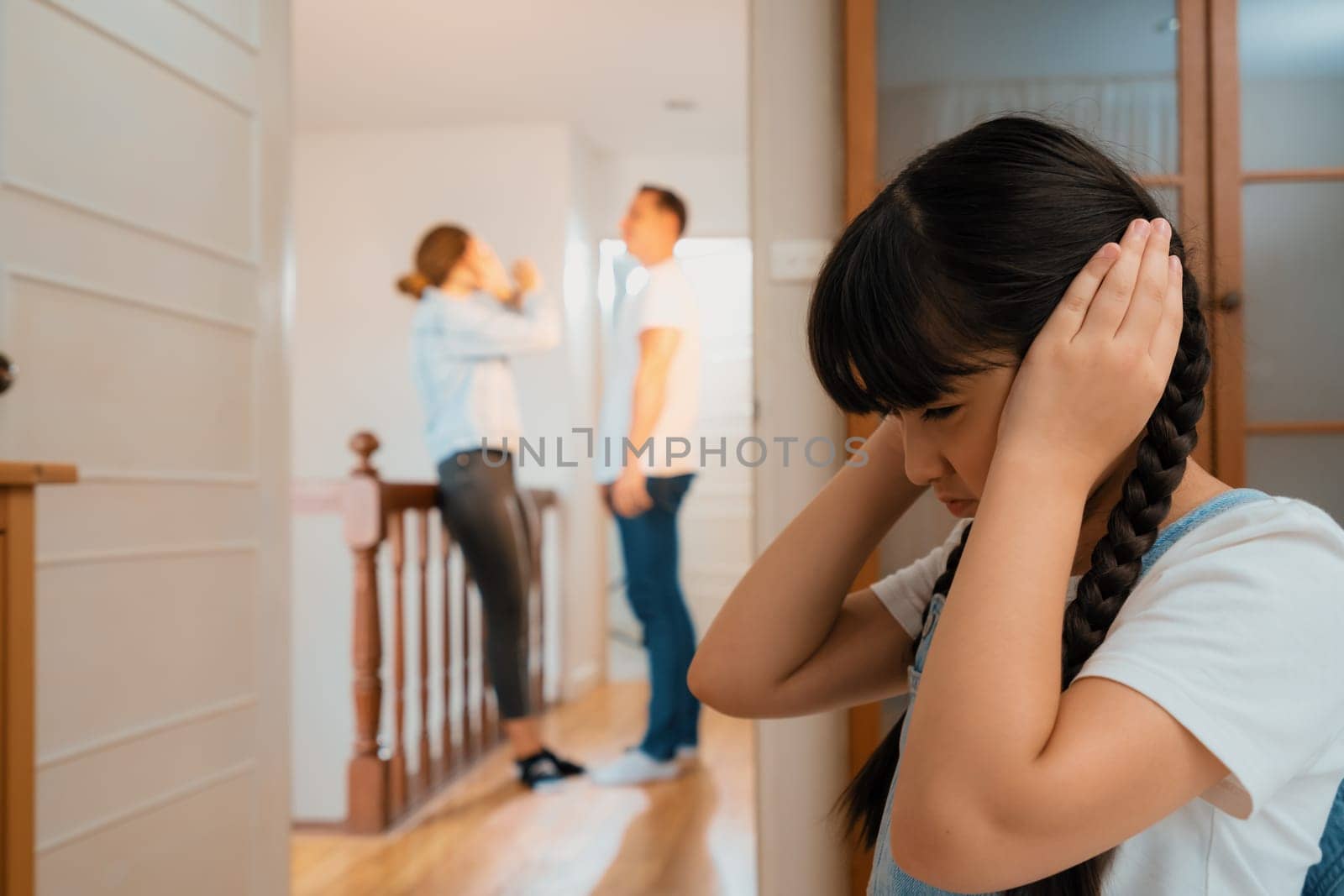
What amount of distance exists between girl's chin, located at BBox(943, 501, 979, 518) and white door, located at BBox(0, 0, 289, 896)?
1333 millimetres

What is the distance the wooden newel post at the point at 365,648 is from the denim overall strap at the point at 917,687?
8.14 ft

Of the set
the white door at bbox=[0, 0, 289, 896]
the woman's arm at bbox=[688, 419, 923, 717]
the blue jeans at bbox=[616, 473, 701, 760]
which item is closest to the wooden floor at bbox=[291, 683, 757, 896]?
the blue jeans at bbox=[616, 473, 701, 760]

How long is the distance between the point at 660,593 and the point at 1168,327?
9.67 feet

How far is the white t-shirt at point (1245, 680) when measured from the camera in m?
0.54

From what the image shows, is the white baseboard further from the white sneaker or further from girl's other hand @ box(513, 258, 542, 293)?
girl's other hand @ box(513, 258, 542, 293)

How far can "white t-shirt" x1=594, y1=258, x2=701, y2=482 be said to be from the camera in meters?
3.42

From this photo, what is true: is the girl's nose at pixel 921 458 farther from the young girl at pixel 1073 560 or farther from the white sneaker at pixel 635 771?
the white sneaker at pixel 635 771

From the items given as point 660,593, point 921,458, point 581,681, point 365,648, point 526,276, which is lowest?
point 581,681

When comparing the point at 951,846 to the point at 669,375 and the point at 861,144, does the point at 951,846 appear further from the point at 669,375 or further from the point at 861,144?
the point at 669,375

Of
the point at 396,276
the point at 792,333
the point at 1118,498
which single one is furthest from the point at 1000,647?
the point at 396,276

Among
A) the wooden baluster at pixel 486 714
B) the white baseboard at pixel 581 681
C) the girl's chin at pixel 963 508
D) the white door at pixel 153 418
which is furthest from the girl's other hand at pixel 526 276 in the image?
the girl's chin at pixel 963 508

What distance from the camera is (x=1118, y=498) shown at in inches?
27.8

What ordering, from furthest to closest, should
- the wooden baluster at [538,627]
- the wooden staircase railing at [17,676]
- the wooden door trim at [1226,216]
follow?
the wooden baluster at [538,627]
the wooden door trim at [1226,216]
the wooden staircase railing at [17,676]

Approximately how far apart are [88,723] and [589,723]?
310 cm
